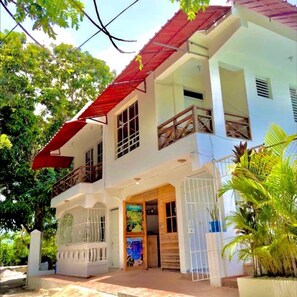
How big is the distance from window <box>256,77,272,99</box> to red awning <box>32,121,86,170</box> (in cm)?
642

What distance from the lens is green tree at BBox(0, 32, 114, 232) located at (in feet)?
57.1

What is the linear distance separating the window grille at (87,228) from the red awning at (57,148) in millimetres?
3203

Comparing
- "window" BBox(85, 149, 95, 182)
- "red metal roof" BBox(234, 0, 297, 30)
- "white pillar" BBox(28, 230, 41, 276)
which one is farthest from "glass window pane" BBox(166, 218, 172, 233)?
"white pillar" BBox(28, 230, 41, 276)

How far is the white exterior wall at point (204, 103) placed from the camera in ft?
28.6

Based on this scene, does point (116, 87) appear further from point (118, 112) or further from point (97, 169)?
point (97, 169)

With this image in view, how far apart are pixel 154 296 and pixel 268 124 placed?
606cm

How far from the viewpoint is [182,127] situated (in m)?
9.77

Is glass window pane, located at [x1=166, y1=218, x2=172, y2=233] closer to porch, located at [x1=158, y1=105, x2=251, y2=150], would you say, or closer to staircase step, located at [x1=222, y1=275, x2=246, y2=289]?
porch, located at [x1=158, y1=105, x2=251, y2=150]

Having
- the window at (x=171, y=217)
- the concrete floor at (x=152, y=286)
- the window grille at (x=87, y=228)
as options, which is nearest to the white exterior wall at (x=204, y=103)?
the window at (x=171, y=217)

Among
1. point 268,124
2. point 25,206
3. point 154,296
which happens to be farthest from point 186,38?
point 25,206

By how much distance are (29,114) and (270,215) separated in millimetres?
15080

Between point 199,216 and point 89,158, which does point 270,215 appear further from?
point 89,158

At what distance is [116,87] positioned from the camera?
10633 millimetres

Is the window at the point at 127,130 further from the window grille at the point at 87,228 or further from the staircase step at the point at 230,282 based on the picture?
the staircase step at the point at 230,282
